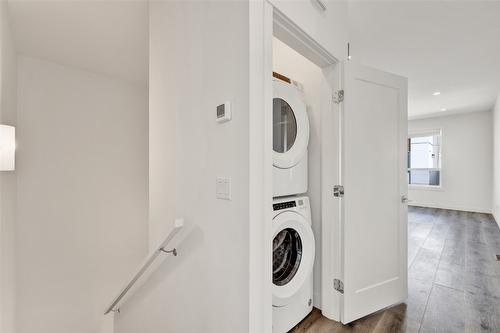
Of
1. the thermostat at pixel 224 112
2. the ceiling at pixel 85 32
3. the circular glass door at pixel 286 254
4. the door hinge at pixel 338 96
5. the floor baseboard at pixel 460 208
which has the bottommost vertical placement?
the floor baseboard at pixel 460 208

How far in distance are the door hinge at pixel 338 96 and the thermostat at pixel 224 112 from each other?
3.44 ft

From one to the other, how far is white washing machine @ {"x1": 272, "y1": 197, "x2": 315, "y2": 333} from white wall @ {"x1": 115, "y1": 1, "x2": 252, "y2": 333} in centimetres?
51

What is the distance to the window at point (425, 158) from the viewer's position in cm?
635

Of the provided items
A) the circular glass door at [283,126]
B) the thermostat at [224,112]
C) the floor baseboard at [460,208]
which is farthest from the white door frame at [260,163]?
the floor baseboard at [460,208]

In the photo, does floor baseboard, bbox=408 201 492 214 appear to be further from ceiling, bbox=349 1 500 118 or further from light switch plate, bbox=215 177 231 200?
light switch plate, bbox=215 177 231 200

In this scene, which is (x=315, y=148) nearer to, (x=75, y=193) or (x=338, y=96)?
(x=338, y=96)

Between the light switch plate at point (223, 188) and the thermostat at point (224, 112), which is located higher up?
the thermostat at point (224, 112)

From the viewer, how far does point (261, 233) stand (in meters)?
1.04

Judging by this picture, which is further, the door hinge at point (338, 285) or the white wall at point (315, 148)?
the white wall at point (315, 148)

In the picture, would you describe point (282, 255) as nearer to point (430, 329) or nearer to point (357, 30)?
point (430, 329)

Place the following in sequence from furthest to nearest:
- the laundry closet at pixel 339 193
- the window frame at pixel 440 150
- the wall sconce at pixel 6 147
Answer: the window frame at pixel 440 150 < the laundry closet at pixel 339 193 < the wall sconce at pixel 6 147

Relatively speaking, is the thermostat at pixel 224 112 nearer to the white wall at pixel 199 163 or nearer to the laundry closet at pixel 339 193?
the white wall at pixel 199 163

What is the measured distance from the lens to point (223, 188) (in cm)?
112

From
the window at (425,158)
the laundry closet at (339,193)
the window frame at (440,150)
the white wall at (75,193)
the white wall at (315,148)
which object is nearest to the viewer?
the laundry closet at (339,193)
